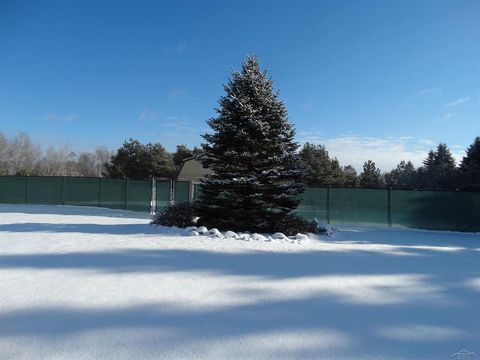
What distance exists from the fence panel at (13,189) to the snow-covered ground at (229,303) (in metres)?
15.6

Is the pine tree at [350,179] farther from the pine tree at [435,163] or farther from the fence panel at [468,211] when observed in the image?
the fence panel at [468,211]

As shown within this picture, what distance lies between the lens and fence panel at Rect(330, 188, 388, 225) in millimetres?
15078

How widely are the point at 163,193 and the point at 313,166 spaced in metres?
21.4

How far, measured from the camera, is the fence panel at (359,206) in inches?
594

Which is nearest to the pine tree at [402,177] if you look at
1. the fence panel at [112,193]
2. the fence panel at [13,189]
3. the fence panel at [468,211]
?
the fence panel at [468,211]

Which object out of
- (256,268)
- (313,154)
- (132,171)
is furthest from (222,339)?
(132,171)

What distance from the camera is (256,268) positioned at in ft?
19.9

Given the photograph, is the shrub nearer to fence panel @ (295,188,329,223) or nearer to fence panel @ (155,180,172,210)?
fence panel @ (295,188,329,223)

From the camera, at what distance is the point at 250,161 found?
1087 centimetres

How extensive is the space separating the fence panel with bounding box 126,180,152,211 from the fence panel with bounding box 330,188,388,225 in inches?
382

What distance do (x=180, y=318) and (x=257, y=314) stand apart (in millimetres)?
844

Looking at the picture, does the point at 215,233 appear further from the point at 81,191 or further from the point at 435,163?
the point at 435,163

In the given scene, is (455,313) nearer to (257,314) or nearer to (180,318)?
(257,314)

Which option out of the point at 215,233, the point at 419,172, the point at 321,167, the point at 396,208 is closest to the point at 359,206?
the point at 396,208
